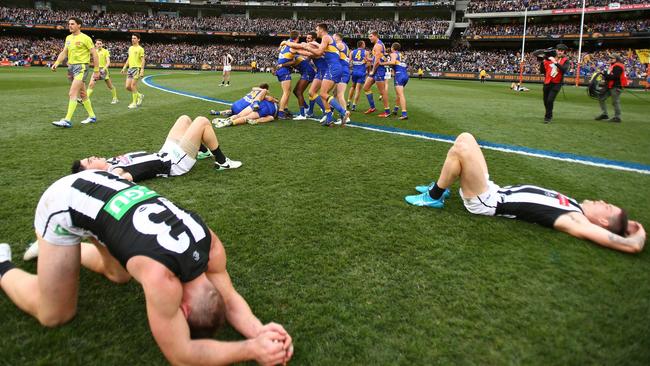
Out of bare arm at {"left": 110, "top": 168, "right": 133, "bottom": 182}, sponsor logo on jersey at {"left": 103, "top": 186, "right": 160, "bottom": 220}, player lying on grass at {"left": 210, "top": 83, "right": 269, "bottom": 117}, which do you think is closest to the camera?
sponsor logo on jersey at {"left": 103, "top": 186, "right": 160, "bottom": 220}

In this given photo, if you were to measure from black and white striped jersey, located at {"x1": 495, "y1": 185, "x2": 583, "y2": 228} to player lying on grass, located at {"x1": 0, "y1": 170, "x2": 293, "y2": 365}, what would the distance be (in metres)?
2.82

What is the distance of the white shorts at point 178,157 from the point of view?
5.06m

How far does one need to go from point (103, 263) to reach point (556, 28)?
53.1 metres

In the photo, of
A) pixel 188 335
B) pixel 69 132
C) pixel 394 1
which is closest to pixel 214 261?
pixel 188 335

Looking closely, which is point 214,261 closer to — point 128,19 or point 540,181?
point 540,181

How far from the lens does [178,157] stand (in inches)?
200

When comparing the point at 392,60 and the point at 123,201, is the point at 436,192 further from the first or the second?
the point at 392,60

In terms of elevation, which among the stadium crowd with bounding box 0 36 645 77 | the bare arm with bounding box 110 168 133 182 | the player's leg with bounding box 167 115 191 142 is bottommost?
the bare arm with bounding box 110 168 133 182

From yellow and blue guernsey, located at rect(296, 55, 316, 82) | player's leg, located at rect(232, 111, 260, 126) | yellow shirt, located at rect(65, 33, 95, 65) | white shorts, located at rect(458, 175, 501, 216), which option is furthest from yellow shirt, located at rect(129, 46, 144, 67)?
white shorts, located at rect(458, 175, 501, 216)

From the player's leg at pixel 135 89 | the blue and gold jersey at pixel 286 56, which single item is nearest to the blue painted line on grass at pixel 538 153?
the blue and gold jersey at pixel 286 56

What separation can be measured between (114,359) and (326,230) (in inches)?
78.9

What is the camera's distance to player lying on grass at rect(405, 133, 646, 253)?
331 centimetres

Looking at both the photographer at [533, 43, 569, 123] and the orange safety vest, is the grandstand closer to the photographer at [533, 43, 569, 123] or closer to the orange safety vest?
the orange safety vest

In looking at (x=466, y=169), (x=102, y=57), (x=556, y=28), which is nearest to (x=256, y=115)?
(x=466, y=169)
